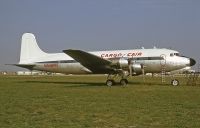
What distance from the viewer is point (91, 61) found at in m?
27.3

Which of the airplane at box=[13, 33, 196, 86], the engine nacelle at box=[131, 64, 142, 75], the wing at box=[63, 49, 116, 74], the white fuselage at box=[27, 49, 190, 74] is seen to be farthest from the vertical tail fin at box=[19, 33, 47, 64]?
the engine nacelle at box=[131, 64, 142, 75]

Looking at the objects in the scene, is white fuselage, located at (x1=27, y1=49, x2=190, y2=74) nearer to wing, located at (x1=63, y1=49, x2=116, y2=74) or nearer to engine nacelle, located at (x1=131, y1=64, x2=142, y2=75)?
engine nacelle, located at (x1=131, y1=64, x2=142, y2=75)

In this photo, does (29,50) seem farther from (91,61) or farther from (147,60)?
(147,60)

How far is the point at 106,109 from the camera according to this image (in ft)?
37.2

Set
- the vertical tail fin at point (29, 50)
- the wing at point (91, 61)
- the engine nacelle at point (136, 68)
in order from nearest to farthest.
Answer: the wing at point (91, 61) < the engine nacelle at point (136, 68) < the vertical tail fin at point (29, 50)

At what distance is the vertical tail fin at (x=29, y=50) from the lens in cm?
3309

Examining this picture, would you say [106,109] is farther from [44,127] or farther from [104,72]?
[104,72]

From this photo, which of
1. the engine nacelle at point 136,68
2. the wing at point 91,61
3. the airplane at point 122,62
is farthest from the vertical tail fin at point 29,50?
the engine nacelle at point 136,68

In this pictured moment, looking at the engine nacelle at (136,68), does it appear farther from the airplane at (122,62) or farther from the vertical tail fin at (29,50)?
the vertical tail fin at (29,50)

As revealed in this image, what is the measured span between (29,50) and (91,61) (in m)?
8.99

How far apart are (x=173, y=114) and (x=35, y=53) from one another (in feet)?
81.8

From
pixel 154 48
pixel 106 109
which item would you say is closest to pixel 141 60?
pixel 154 48

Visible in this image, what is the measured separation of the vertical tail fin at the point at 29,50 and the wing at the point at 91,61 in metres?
6.25

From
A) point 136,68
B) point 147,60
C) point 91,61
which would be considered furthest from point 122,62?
point 91,61
